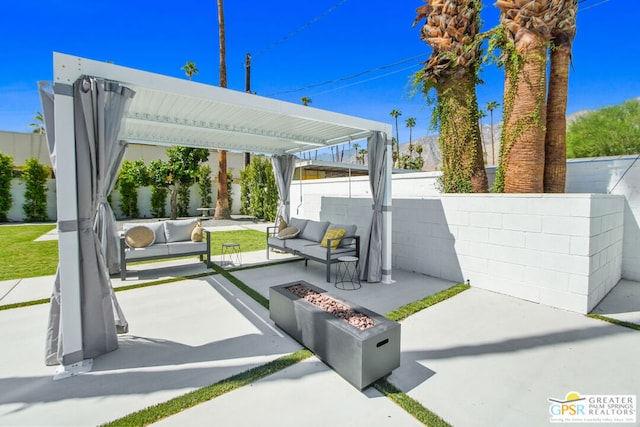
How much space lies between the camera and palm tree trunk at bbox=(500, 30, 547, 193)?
4719 millimetres

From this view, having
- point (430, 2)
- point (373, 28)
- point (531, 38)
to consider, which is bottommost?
point (531, 38)

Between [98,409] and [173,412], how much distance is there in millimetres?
561

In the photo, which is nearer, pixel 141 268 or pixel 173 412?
pixel 173 412

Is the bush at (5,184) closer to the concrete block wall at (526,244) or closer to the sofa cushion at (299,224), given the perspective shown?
the sofa cushion at (299,224)

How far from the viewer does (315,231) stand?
6.48 m

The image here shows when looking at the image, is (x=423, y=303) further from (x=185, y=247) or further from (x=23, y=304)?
(x=23, y=304)

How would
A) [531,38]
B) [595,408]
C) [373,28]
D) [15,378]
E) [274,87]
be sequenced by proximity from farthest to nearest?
[274,87] → [373,28] → [531,38] → [15,378] → [595,408]

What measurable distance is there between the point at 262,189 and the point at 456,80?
10544mm

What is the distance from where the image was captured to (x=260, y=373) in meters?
2.45

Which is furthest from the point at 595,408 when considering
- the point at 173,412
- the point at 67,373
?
the point at 67,373

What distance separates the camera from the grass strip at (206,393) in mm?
1938

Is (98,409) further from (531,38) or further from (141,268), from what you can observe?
(531,38)

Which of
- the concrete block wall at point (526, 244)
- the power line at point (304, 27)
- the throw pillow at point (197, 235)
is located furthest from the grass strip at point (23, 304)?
the power line at point (304, 27)

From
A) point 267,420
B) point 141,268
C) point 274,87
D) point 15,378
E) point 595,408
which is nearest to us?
point 267,420
